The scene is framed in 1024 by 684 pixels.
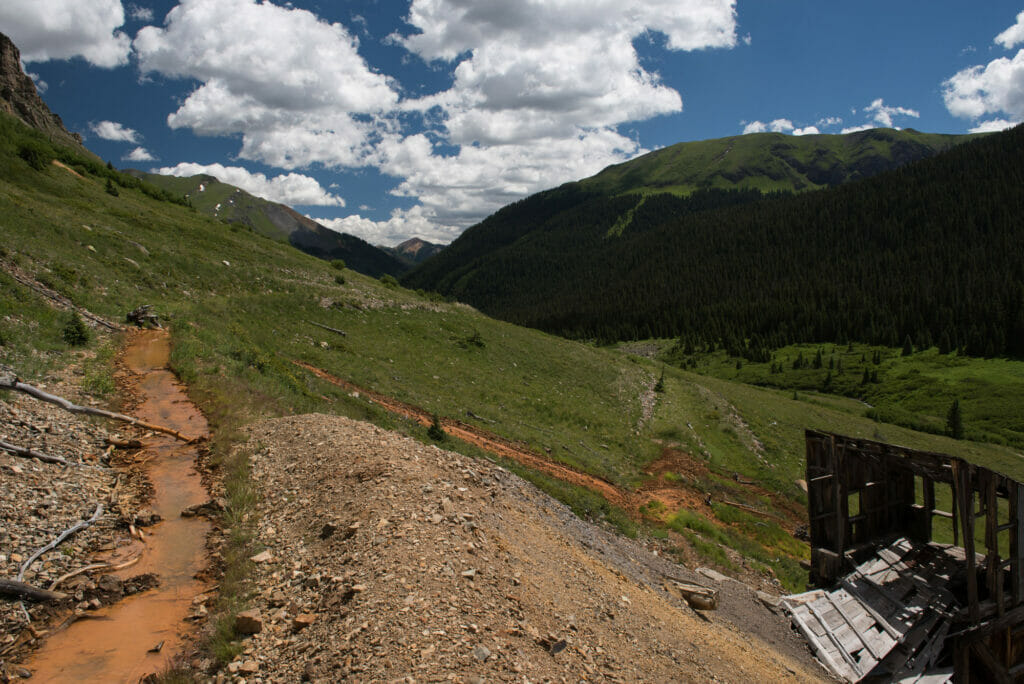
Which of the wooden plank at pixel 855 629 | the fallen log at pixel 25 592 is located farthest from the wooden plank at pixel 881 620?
the fallen log at pixel 25 592

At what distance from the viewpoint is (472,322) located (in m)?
43.5

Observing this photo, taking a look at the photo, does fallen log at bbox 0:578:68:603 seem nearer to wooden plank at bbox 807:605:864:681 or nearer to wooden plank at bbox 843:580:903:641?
wooden plank at bbox 807:605:864:681

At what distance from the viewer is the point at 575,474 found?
73.4 ft

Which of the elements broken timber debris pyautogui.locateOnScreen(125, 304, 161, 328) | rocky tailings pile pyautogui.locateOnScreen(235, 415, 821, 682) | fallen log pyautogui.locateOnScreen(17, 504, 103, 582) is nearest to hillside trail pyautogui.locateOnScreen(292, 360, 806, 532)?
broken timber debris pyautogui.locateOnScreen(125, 304, 161, 328)

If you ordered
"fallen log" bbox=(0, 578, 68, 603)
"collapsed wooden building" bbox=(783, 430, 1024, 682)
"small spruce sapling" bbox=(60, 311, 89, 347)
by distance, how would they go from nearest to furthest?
"fallen log" bbox=(0, 578, 68, 603)
"collapsed wooden building" bbox=(783, 430, 1024, 682)
"small spruce sapling" bbox=(60, 311, 89, 347)

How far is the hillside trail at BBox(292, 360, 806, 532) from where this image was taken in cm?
2128

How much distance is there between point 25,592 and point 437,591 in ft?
18.7

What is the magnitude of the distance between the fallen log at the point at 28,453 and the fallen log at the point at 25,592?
405 centimetres

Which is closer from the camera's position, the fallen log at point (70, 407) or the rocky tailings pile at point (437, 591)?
the rocky tailings pile at point (437, 591)

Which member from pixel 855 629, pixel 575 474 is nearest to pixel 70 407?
pixel 575 474

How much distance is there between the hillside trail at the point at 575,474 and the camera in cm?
2128

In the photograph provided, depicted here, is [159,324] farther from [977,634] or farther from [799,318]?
[799,318]

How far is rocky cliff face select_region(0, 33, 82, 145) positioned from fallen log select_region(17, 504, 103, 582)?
77.8 m

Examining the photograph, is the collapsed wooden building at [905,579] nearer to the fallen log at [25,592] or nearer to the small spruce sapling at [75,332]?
the fallen log at [25,592]
